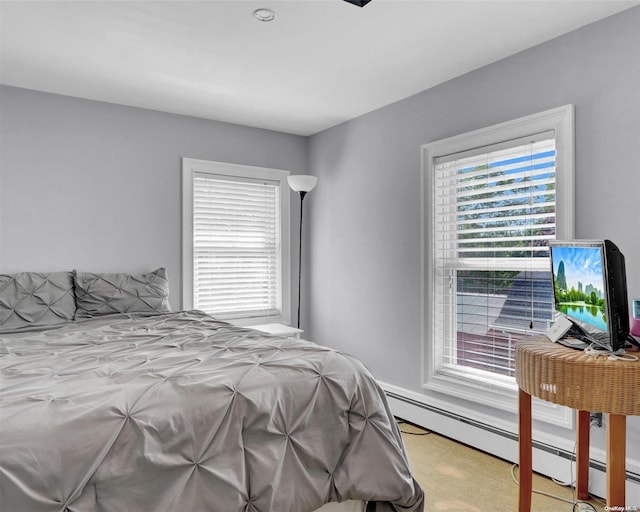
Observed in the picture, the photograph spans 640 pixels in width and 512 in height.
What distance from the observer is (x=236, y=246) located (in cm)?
432

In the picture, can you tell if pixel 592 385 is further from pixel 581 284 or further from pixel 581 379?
pixel 581 284

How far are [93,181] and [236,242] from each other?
4.25ft

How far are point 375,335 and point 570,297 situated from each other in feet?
6.33

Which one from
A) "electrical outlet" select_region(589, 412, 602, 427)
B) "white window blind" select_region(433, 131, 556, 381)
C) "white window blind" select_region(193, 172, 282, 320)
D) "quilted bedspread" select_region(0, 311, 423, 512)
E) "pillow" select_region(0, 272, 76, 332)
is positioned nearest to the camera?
"quilted bedspread" select_region(0, 311, 423, 512)

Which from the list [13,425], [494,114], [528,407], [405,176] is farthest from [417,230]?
[13,425]

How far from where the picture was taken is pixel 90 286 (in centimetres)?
326

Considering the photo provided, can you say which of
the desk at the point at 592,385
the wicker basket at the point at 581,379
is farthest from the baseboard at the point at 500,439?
the wicker basket at the point at 581,379

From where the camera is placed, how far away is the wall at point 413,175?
2.36m

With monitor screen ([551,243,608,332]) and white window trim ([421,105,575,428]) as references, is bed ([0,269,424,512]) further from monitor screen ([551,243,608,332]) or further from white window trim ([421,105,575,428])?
white window trim ([421,105,575,428])

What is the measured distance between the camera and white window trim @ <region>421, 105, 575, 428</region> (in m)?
2.56

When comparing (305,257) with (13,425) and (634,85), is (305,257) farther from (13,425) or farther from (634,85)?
(13,425)

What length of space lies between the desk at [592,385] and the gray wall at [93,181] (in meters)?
2.93

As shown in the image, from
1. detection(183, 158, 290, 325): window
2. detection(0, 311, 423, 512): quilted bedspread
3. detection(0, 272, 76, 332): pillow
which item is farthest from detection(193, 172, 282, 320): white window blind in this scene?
detection(0, 311, 423, 512): quilted bedspread

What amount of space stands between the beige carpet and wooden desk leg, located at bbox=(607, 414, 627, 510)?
592 mm
